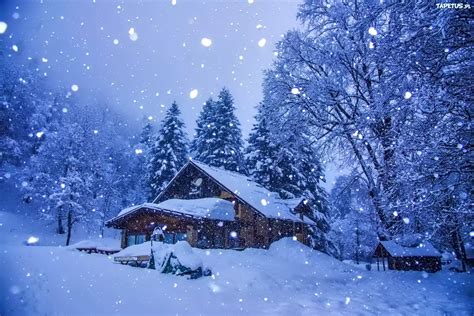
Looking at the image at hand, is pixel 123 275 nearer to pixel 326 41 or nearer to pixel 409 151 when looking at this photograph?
pixel 409 151

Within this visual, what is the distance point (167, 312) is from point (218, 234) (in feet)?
58.1

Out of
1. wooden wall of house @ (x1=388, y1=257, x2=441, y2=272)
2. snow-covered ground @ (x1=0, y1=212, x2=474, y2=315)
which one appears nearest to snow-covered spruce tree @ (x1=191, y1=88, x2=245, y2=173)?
wooden wall of house @ (x1=388, y1=257, x2=441, y2=272)

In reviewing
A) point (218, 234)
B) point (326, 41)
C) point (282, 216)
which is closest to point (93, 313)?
point (326, 41)

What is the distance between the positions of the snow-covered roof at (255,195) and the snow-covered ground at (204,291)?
913 centimetres

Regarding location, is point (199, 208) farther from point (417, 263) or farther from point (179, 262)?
point (417, 263)

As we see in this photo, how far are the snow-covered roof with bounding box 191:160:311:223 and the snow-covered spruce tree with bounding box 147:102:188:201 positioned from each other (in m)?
11.2

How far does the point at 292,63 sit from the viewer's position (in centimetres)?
1775

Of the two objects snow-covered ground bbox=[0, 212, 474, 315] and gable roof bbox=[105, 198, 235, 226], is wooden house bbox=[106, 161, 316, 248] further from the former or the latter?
snow-covered ground bbox=[0, 212, 474, 315]

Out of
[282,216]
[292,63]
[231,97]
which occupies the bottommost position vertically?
[282,216]

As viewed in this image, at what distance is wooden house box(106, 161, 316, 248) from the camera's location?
23062 mm

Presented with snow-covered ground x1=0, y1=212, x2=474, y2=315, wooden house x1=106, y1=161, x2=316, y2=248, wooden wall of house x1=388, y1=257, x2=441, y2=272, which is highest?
wooden house x1=106, y1=161, x2=316, y2=248

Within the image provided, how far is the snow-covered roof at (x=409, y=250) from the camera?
19609mm

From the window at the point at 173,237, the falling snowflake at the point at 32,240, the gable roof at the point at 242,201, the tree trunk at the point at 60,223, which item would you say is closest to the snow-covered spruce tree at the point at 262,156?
the gable roof at the point at 242,201

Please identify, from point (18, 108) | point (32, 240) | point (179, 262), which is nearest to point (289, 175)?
point (179, 262)
